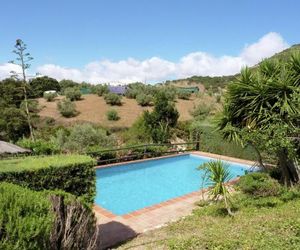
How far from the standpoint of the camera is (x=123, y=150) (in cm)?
1523

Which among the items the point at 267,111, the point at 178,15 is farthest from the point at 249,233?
the point at 178,15

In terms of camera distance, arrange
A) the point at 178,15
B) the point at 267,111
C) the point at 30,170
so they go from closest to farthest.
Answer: the point at 30,170
the point at 267,111
the point at 178,15

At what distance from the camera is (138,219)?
7391mm

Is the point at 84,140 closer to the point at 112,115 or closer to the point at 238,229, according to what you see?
the point at 238,229

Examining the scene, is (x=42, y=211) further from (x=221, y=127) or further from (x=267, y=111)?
(x=221, y=127)

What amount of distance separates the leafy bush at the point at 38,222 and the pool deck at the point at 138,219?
1568 millimetres

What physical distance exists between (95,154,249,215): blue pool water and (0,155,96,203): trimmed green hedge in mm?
3879

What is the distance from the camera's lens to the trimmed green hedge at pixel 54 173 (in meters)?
5.30

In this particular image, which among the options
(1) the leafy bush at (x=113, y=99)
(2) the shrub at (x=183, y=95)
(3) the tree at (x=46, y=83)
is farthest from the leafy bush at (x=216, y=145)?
(3) the tree at (x=46, y=83)

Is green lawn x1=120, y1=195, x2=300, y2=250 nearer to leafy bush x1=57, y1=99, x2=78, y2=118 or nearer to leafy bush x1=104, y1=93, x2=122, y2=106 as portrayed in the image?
leafy bush x1=57, y1=99, x2=78, y2=118

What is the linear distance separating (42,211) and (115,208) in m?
6.88

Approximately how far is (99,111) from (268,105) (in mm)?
24013

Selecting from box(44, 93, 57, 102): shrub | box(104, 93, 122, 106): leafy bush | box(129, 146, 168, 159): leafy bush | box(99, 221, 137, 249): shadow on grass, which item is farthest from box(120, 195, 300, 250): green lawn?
box(44, 93, 57, 102): shrub

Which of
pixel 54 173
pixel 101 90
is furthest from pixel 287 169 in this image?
pixel 101 90
